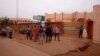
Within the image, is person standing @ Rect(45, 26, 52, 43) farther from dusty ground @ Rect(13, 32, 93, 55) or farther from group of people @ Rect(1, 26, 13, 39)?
group of people @ Rect(1, 26, 13, 39)

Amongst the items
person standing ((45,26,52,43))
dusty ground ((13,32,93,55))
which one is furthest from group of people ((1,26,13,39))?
person standing ((45,26,52,43))

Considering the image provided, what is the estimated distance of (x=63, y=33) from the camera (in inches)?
1544

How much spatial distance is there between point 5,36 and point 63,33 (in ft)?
33.1

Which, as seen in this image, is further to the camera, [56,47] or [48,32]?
[48,32]

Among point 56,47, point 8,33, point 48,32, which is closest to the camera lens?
point 56,47

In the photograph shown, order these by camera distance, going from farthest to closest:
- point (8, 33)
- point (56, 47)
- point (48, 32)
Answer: point (8, 33) < point (48, 32) < point (56, 47)

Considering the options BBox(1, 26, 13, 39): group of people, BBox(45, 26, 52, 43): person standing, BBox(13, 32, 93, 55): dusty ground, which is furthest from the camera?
BBox(1, 26, 13, 39): group of people

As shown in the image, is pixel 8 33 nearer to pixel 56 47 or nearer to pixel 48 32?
pixel 48 32

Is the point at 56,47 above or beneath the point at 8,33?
beneath

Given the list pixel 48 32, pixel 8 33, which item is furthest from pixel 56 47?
pixel 8 33

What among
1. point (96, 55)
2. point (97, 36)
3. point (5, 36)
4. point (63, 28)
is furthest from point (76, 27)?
point (96, 55)

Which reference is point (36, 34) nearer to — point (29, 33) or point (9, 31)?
point (29, 33)

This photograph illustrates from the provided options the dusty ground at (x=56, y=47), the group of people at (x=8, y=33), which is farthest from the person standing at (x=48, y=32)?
the group of people at (x=8, y=33)

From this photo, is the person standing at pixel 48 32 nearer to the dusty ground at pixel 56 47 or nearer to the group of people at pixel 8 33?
the dusty ground at pixel 56 47
